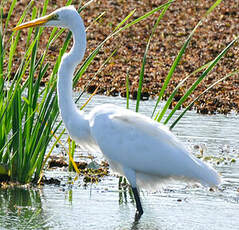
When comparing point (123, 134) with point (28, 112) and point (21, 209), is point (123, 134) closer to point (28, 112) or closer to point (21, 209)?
point (28, 112)

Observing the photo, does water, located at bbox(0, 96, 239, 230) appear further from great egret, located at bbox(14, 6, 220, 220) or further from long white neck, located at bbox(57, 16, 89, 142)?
long white neck, located at bbox(57, 16, 89, 142)

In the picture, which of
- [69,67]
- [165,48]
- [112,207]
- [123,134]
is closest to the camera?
[69,67]

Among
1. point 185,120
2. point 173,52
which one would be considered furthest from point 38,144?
point 173,52

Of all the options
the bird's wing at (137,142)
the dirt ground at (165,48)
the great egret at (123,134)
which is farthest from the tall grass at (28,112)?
the dirt ground at (165,48)

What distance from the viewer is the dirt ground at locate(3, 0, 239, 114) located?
38.3 ft

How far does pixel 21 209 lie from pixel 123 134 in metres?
1.14

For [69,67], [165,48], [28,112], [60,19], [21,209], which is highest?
[60,19]

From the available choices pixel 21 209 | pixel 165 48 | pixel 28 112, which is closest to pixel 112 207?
pixel 21 209

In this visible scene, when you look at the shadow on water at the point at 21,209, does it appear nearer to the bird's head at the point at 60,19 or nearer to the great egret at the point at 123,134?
the great egret at the point at 123,134

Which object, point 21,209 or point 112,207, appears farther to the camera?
point 112,207

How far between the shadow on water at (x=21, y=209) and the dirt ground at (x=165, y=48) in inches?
140

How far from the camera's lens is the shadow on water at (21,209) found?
Result: 565 cm

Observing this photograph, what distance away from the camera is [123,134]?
601 centimetres

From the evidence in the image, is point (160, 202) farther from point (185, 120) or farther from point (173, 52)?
point (173, 52)
